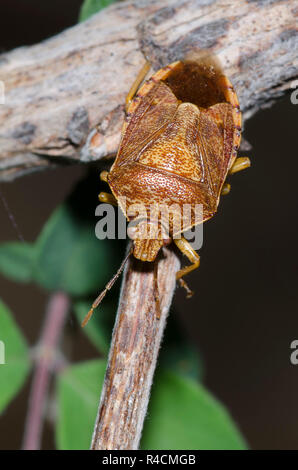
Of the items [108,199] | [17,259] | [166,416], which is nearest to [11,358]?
[17,259]

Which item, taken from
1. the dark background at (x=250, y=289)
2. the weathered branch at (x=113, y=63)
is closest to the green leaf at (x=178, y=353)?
the weathered branch at (x=113, y=63)

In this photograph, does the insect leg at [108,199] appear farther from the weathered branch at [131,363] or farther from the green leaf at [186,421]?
the green leaf at [186,421]

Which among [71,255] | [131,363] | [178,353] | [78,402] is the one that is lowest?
[131,363]

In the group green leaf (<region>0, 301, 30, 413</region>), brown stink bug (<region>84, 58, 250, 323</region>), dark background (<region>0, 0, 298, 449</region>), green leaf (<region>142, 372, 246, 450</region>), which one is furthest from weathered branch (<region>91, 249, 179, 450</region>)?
dark background (<region>0, 0, 298, 449</region>)

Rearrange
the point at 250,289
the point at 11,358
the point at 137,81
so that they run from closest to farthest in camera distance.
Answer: the point at 137,81, the point at 11,358, the point at 250,289

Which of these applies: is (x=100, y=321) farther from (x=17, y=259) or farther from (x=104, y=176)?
(x=104, y=176)

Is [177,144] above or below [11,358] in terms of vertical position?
above

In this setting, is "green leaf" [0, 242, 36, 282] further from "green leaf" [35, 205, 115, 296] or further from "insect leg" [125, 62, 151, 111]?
"insect leg" [125, 62, 151, 111]
